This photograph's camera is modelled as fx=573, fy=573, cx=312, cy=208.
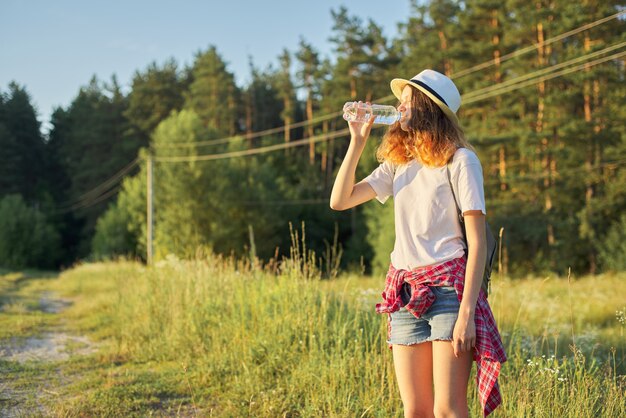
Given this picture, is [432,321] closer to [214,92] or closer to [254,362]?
[254,362]

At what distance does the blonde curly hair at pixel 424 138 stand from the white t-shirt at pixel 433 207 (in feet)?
0.13

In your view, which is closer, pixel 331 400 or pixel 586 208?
pixel 331 400

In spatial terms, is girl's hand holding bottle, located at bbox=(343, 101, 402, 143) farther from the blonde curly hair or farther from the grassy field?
the grassy field

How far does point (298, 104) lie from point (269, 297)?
34.7 meters

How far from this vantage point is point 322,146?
36.8 metres

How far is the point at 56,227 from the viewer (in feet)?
153

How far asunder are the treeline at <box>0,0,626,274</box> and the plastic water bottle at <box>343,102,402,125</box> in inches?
296

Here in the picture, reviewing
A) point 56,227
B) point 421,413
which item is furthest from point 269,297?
point 56,227

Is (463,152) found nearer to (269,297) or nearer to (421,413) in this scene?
(421,413)

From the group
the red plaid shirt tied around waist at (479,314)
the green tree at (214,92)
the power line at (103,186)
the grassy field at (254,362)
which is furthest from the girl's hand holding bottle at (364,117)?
the power line at (103,186)

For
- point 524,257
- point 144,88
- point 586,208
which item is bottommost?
point 524,257

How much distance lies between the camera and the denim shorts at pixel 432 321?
2.16m

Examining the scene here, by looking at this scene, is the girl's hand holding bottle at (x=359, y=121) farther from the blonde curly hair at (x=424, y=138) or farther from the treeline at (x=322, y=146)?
the treeline at (x=322, y=146)

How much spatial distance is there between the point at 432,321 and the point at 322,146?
115 ft
